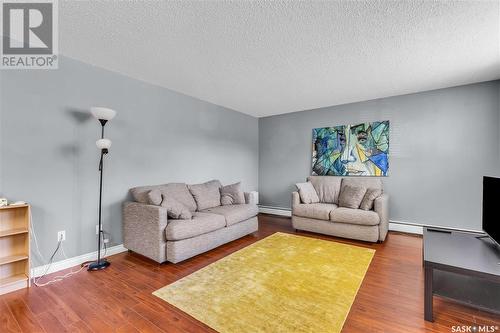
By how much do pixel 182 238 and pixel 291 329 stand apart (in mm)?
1530

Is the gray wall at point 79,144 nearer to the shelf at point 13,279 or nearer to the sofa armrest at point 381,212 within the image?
the shelf at point 13,279

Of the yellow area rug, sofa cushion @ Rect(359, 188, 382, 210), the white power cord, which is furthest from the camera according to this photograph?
sofa cushion @ Rect(359, 188, 382, 210)

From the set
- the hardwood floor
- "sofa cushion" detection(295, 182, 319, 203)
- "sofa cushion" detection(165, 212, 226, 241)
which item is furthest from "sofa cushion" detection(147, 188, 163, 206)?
"sofa cushion" detection(295, 182, 319, 203)

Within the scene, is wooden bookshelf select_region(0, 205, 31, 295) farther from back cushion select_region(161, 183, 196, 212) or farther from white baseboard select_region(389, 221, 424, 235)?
white baseboard select_region(389, 221, 424, 235)

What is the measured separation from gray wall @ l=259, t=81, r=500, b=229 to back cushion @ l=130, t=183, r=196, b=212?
322 centimetres

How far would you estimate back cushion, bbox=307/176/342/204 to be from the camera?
4164 mm

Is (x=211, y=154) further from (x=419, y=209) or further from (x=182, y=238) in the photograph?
(x=419, y=209)

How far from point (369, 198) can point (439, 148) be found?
1456mm

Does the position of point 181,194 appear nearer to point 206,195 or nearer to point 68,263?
point 206,195

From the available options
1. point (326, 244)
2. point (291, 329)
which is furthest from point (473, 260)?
point (326, 244)

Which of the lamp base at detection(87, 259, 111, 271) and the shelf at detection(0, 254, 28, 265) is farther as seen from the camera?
the lamp base at detection(87, 259, 111, 271)

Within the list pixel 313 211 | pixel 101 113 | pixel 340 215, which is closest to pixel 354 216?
pixel 340 215

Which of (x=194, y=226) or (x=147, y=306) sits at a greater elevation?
(x=194, y=226)

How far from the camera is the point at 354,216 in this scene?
3326 millimetres
